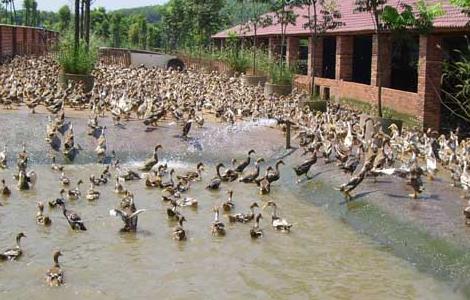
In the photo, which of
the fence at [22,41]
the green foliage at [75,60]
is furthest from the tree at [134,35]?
the green foliage at [75,60]

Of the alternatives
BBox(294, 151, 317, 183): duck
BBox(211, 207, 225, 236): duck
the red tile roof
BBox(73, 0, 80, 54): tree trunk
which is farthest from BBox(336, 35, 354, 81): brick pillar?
BBox(211, 207, 225, 236): duck

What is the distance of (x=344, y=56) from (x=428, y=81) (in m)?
8.38

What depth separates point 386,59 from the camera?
27.9 m

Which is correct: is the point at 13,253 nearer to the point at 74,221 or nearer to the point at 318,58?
the point at 74,221

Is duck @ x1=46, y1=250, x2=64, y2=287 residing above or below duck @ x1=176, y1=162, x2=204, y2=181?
below

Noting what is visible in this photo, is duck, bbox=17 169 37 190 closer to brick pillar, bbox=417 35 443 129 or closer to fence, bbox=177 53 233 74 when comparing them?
brick pillar, bbox=417 35 443 129

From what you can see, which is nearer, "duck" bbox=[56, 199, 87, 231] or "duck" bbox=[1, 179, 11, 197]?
"duck" bbox=[56, 199, 87, 231]

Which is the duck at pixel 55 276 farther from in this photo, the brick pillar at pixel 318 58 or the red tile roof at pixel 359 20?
the brick pillar at pixel 318 58

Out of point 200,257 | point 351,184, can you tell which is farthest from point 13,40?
point 200,257

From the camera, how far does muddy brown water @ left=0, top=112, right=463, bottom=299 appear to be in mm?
10438

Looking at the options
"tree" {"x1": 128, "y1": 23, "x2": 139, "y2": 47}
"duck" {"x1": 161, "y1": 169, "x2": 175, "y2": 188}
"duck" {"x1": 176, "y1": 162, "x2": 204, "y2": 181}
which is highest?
"tree" {"x1": 128, "y1": 23, "x2": 139, "y2": 47}

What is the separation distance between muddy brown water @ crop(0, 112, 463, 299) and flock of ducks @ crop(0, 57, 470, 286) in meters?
0.25

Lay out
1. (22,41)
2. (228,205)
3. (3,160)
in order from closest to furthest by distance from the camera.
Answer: (228,205) → (3,160) → (22,41)

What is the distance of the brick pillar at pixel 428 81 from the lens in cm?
2298
